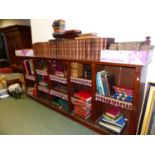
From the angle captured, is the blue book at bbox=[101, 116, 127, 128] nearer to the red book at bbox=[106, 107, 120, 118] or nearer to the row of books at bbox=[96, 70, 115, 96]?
the red book at bbox=[106, 107, 120, 118]

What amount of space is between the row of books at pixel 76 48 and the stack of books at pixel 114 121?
77 cm

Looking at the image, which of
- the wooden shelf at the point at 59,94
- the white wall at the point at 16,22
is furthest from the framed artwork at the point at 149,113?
the white wall at the point at 16,22

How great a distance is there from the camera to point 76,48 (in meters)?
1.71

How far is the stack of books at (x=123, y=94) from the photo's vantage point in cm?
147

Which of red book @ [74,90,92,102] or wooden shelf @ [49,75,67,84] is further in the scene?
wooden shelf @ [49,75,67,84]

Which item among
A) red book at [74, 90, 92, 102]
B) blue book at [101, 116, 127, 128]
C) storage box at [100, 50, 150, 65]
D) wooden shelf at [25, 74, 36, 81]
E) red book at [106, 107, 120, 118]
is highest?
storage box at [100, 50, 150, 65]

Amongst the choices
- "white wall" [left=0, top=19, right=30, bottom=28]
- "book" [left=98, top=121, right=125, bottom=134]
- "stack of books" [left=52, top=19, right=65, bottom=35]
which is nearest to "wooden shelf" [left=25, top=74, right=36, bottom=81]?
"stack of books" [left=52, top=19, right=65, bottom=35]

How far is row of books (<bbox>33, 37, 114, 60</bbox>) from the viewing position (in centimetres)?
149

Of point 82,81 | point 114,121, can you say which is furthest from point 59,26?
point 114,121

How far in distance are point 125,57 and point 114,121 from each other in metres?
0.84

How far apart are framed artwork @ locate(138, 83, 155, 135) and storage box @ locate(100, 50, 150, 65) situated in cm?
37
